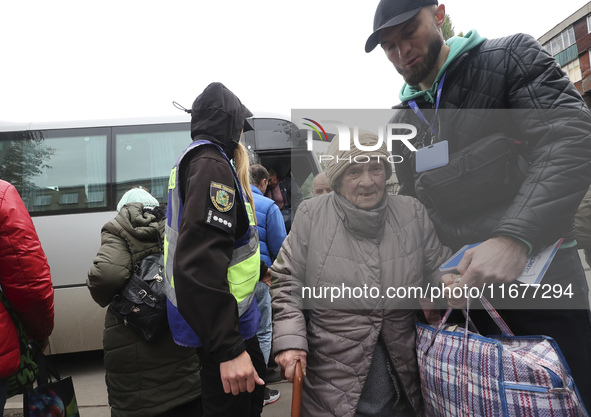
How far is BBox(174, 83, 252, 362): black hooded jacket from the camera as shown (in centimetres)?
132

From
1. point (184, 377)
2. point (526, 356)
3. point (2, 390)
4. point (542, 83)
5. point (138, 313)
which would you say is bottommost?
point (184, 377)

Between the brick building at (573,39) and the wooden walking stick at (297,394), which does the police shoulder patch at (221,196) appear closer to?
the wooden walking stick at (297,394)

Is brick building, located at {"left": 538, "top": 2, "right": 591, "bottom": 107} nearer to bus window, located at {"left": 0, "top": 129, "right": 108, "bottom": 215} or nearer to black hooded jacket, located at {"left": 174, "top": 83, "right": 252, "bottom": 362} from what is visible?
bus window, located at {"left": 0, "top": 129, "right": 108, "bottom": 215}

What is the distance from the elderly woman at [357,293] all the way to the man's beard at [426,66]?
272mm

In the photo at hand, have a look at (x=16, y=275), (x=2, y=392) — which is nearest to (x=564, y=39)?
(x=16, y=275)

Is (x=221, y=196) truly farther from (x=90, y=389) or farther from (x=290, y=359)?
(x=90, y=389)

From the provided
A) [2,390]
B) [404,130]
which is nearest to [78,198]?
[2,390]

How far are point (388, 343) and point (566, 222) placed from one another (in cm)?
72

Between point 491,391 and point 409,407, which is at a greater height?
point 491,391

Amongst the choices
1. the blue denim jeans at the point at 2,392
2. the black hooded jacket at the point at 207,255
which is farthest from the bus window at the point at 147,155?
the black hooded jacket at the point at 207,255

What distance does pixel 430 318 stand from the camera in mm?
1451

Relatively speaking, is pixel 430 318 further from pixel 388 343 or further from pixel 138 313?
pixel 138 313

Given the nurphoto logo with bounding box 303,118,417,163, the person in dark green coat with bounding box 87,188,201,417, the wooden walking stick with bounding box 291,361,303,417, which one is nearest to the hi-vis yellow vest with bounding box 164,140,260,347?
the wooden walking stick with bounding box 291,361,303,417

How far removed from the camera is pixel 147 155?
4719 mm
